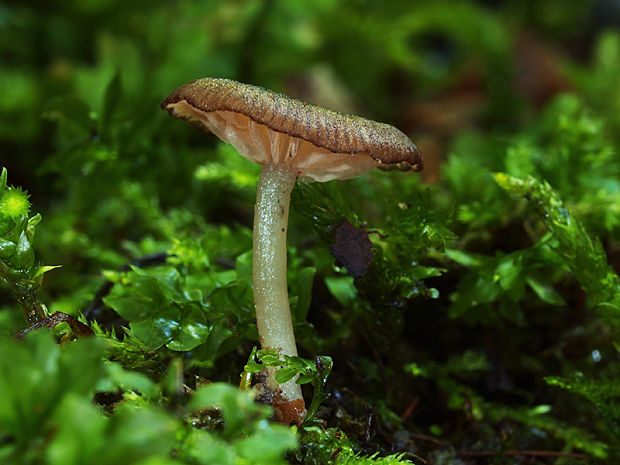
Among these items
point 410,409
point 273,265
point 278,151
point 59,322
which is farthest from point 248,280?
point 410,409

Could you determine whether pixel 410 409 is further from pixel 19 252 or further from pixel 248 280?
pixel 19 252

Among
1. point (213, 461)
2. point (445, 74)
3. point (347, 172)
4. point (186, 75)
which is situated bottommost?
point (213, 461)

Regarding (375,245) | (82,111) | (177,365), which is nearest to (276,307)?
(375,245)

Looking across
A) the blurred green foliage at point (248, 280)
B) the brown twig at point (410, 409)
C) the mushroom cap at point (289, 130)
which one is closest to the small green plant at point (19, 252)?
the blurred green foliage at point (248, 280)

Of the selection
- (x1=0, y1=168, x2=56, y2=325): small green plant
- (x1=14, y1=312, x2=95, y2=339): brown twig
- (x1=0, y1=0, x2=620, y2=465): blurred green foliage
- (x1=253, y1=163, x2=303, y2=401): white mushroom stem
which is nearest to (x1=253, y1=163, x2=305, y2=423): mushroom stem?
(x1=253, y1=163, x2=303, y2=401): white mushroom stem

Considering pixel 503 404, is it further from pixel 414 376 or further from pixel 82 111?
pixel 82 111

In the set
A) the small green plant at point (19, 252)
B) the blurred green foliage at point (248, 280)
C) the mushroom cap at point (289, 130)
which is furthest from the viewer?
the small green plant at point (19, 252)

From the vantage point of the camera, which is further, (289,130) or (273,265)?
(273,265)

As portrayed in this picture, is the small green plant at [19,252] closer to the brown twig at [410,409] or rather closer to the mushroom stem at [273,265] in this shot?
the mushroom stem at [273,265]
